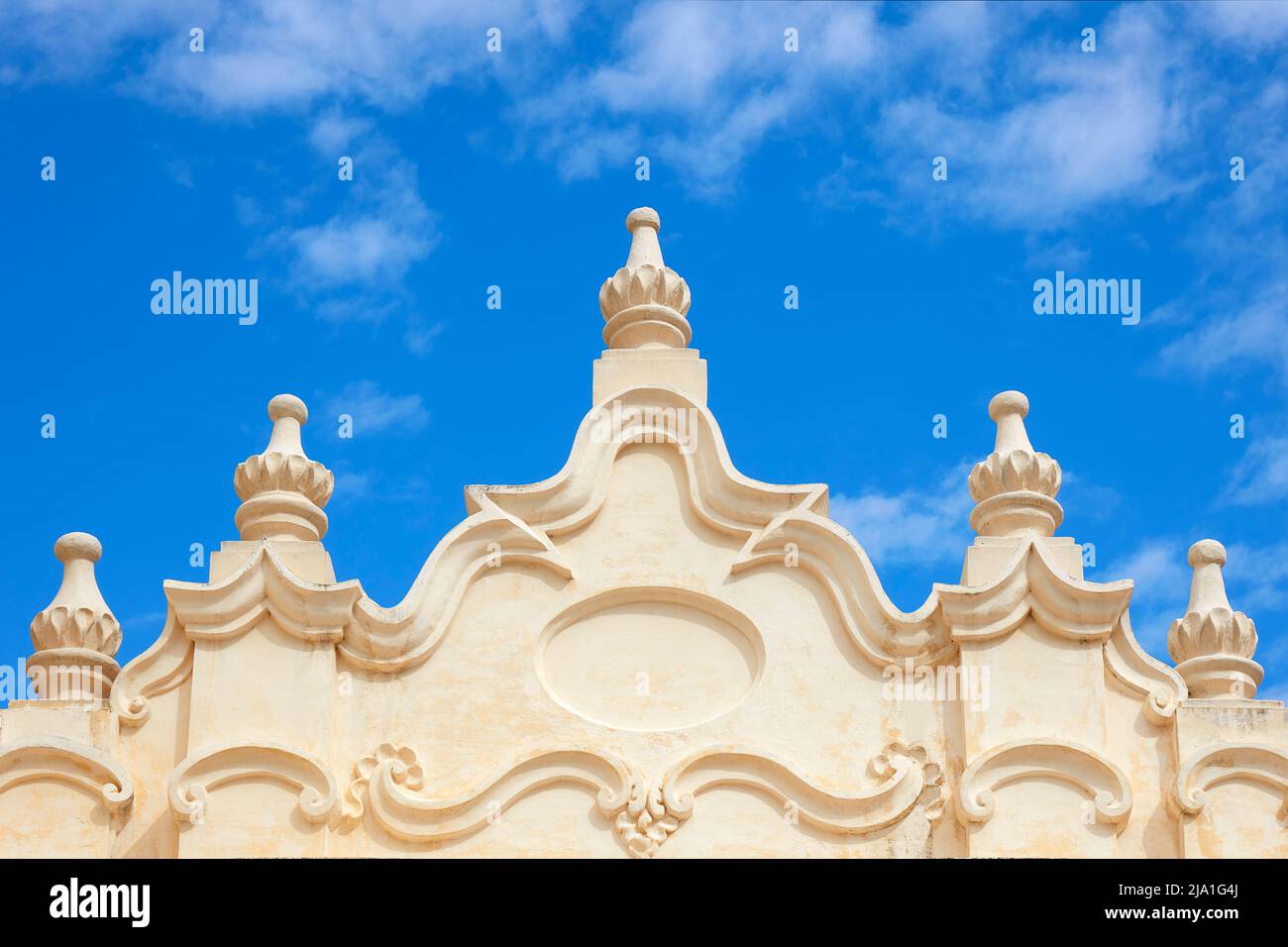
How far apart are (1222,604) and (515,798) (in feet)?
16.0

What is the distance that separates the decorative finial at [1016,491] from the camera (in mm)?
15875

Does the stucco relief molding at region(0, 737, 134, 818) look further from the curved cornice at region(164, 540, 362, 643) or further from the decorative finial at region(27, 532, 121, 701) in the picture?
the curved cornice at region(164, 540, 362, 643)

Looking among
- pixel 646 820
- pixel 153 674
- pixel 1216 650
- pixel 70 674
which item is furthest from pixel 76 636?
pixel 1216 650

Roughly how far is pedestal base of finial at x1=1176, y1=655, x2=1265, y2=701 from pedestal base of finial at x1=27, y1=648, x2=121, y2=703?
23.1 feet

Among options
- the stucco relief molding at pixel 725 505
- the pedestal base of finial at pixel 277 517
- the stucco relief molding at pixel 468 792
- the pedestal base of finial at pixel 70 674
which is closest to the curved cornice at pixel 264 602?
the pedestal base of finial at pixel 277 517

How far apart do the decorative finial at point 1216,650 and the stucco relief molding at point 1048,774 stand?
1340mm

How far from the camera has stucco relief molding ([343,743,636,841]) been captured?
586 inches

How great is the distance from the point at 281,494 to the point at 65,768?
7.46 feet

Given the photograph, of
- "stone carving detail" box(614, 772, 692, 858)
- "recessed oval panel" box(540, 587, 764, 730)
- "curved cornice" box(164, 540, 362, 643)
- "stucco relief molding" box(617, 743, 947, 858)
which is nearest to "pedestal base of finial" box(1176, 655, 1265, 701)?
"stucco relief molding" box(617, 743, 947, 858)

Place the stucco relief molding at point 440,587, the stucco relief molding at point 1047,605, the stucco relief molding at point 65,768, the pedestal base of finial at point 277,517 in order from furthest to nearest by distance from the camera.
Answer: the pedestal base of finial at point 277,517
the stucco relief molding at point 440,587
the stucco relief molding at point 1047,605
the stucco relief molding at point 65,768

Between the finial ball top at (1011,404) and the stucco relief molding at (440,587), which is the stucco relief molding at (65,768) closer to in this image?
the stucco relief molding at (440,587)

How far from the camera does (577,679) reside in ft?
50.9
